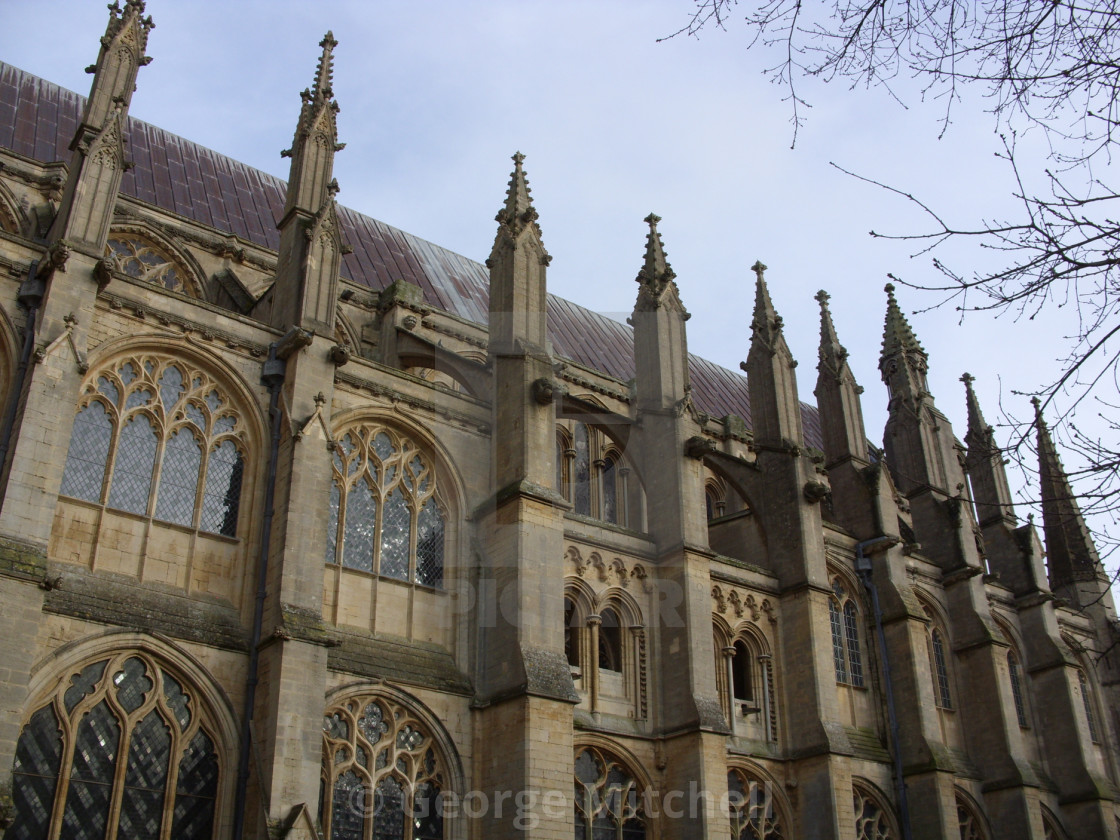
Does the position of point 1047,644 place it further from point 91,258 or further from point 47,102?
point 47,102

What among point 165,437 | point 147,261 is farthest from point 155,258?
point 165,437

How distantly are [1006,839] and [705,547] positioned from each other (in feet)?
34.0

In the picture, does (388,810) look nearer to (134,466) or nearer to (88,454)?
(134,466)

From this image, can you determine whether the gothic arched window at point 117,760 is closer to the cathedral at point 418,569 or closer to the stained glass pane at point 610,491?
the cathedral at point 418,569

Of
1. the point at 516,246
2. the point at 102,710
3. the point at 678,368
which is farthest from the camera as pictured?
the point at 678,368

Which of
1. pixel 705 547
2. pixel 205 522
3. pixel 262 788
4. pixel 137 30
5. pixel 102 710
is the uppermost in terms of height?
pixel 137 30

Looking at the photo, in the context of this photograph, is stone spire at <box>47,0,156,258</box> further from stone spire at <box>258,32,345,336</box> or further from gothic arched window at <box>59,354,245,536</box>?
stone spire at <box>258,32,345,336</box>

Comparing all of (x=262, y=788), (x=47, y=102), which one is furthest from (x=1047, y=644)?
(x=47, y=102)

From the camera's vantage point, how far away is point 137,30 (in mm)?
17203

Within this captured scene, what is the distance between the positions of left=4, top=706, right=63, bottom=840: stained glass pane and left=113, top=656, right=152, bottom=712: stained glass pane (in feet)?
2.72

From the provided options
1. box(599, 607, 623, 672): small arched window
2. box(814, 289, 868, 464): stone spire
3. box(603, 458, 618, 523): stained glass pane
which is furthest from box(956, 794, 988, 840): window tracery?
box(603, 458, 618, 523): stained glass pane

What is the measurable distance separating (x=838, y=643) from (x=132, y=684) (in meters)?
15.1

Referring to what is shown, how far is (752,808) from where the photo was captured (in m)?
19.8

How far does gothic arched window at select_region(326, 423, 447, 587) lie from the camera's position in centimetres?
1669
